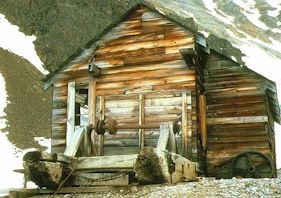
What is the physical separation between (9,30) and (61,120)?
45.5 m

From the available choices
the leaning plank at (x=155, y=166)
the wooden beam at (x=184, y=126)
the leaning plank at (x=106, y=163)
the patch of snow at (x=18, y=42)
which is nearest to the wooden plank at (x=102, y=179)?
the leaning plank at (x=106, y=163)

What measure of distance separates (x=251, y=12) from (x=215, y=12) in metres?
12.5

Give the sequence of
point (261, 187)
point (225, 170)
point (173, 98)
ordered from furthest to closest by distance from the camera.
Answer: point (225, 170)
point (173, 98)
point (261, 187)

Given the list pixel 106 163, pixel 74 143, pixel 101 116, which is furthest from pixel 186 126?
pixel 106 163

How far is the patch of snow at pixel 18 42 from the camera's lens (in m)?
51.7

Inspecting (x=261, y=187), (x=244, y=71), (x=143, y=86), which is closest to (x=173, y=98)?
(x=143, y=86)

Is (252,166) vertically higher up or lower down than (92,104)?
lower down

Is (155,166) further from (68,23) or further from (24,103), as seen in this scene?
(68,23)

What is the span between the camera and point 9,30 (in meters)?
58.0

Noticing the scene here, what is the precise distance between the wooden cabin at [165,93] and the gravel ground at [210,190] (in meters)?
4.56

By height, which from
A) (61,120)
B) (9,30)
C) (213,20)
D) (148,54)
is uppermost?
(213,20)

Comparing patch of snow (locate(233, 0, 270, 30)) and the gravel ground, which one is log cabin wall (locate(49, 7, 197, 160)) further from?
patch of snow (locate(233, 0, 270, 30))

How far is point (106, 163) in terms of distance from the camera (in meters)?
9.88

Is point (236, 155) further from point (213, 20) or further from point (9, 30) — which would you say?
point (213, 20)
